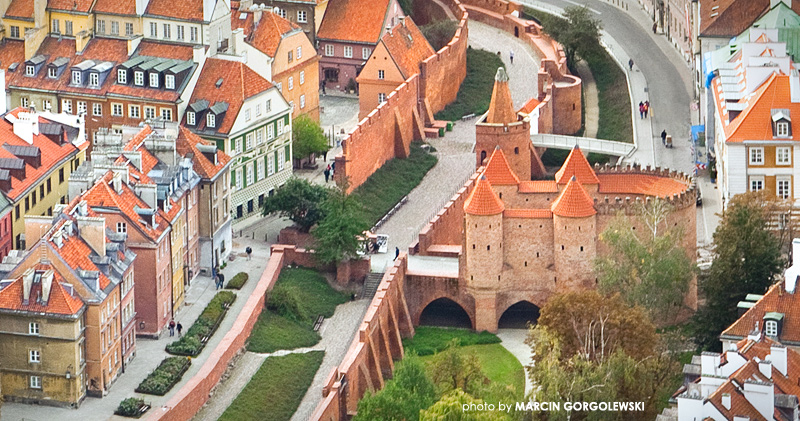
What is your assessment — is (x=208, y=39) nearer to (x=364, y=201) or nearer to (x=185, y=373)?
(x=364, y=201)

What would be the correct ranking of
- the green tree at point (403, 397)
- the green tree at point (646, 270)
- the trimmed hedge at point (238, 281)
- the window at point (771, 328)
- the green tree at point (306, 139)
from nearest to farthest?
the green tree at point (403, 397)
the window at point (771, 328)
the green tree at point (646, 270)
the trimmed hedge at point (238, 281)
the green tree at point (306, 139)

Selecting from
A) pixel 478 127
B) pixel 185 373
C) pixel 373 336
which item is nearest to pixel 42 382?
pixel 185 373

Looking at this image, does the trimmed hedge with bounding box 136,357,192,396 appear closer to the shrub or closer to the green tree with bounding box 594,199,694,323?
the shrub

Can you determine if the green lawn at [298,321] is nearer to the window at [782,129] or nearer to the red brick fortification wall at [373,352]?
the red brick fortification wall at [373,352]

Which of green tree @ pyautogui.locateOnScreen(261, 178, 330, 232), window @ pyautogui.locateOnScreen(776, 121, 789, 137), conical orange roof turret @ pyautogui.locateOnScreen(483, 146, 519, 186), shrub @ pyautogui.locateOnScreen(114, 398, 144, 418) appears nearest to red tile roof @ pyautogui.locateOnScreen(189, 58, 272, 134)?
green tree @ pyautogui.locateOnScreen(261, 178, 330, 232)

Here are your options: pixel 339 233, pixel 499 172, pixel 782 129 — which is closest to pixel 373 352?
pixel 339 233

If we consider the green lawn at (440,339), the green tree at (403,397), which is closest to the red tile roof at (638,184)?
the green lawn at (440,339)

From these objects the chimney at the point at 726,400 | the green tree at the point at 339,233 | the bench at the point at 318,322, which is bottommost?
the chimney at the point at 726,400
